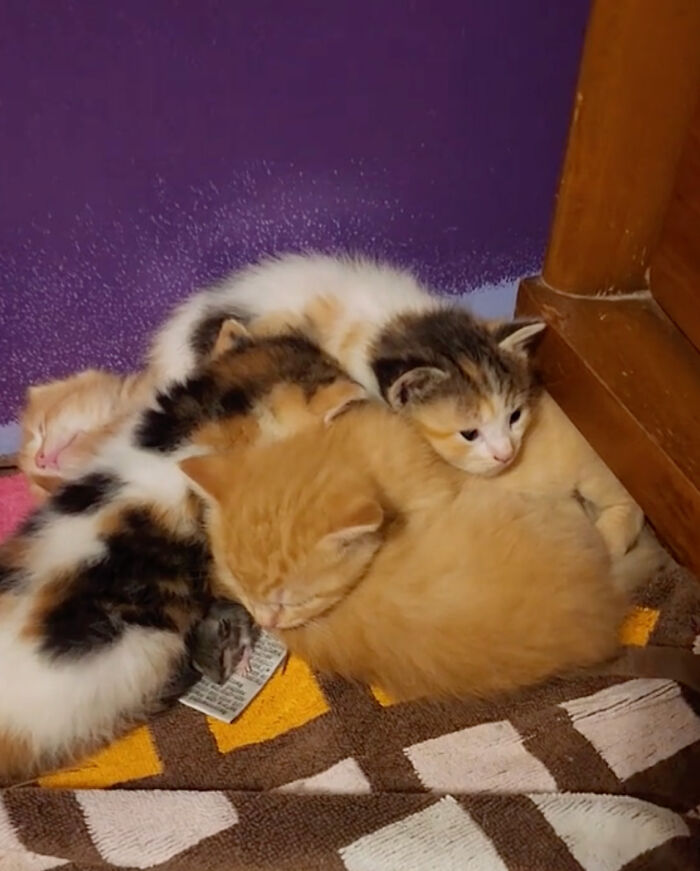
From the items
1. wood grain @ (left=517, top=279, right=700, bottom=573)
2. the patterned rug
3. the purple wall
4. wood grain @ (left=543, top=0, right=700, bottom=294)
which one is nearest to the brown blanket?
the patterned rug

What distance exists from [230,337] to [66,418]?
27 centimetres

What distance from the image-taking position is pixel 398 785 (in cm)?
108

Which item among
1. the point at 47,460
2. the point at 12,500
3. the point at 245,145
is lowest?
the point at 12,500

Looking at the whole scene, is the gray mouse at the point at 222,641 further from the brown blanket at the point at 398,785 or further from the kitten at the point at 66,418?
the kitten at the point at 66,418

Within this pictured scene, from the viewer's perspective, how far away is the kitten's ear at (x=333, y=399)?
3.93 ft

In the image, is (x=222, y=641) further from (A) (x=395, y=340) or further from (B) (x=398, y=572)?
(A) (x=395, y=340)

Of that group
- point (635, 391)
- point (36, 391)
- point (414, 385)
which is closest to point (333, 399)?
point (414, 385)

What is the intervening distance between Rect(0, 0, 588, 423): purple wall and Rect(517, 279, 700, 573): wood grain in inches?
9.2

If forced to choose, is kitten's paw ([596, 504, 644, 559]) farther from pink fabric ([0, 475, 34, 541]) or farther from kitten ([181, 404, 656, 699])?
pink fabric ([0, 475, 34, 541])

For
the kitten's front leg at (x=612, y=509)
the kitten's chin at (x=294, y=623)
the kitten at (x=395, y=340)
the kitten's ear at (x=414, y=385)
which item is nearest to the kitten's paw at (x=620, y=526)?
the kitten's front leg at (x=612, y=509)

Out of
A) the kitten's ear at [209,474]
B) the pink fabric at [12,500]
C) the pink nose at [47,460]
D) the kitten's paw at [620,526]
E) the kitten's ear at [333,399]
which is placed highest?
the kitten's ear at [333,399]

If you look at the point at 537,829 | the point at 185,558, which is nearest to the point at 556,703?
the point at 537,829

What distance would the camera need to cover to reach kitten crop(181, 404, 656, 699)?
3.49 feet

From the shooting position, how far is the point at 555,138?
4.68 ft
